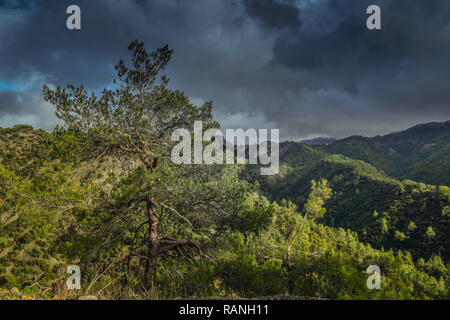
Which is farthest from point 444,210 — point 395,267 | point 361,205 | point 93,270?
point 93,270

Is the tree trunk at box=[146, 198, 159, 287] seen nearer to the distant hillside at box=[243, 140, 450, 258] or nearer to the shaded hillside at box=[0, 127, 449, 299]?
the shaded hillside at box=[0, 127, 449, 299]

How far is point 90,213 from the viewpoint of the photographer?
5230 mm

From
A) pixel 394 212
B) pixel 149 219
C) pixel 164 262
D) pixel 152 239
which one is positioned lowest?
pixel 394 212

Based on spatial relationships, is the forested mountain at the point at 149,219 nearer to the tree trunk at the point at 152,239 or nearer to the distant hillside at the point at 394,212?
the tree trunk at the point at 152,239

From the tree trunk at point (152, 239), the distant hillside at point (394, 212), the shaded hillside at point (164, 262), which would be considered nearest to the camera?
the shaded hillside at point (164, 262)

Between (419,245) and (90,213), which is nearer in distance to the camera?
(90,213)

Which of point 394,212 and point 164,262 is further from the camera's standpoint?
point 394,212

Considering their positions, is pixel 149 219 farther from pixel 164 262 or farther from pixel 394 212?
pixel 394 212

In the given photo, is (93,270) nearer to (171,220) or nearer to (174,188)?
(171,220)

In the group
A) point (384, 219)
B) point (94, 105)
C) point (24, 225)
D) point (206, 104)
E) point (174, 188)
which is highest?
point (206, 104)

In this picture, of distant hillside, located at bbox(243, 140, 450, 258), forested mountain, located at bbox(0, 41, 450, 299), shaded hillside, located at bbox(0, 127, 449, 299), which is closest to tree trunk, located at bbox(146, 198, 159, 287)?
forested mountain, located at bbox(0, 41, 450, 299)

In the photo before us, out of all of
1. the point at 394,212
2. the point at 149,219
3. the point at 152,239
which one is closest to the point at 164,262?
the point at 152,239

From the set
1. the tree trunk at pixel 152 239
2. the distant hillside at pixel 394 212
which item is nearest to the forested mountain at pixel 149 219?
the tree trunk at pixel 152 239
